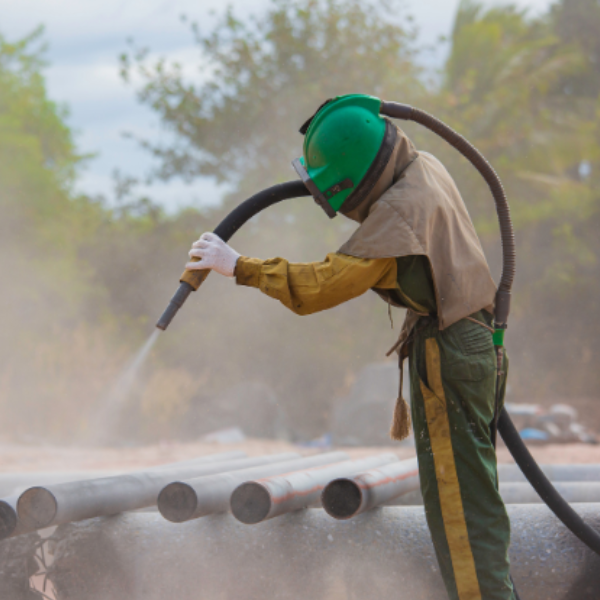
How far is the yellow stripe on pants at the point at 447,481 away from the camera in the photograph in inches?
71.5

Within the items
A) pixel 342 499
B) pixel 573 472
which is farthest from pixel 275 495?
pixel 573 472

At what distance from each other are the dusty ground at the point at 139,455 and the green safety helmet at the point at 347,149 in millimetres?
4205

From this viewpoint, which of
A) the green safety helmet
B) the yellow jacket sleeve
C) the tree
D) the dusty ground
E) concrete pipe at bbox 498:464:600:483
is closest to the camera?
the yellow jacket sleeve

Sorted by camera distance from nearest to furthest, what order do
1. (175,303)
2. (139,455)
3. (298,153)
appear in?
(175,303) < (139,455) < (298,153)

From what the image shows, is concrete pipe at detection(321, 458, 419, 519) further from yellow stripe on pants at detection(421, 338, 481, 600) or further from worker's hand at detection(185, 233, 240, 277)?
worker's hand at detection(185, 233, 240, 277)

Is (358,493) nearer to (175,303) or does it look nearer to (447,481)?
(447,481)

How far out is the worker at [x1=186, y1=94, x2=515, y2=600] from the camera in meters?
1.82

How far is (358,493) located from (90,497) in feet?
2.79

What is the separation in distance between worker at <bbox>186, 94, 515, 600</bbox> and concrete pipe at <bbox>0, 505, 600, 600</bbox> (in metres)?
0.28

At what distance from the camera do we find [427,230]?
184 cm

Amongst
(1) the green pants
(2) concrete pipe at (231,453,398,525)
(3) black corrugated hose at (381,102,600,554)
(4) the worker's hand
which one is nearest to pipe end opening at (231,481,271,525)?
(2) concrete pipe at (231,453,398,525)

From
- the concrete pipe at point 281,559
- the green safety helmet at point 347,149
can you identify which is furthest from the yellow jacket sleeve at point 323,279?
the concrete pipe at point 281,559

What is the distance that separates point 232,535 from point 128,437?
8788 mm

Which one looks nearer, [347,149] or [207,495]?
[347,149]
